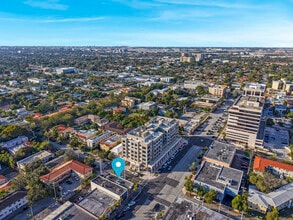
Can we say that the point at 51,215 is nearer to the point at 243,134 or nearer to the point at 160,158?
the point at 160,158

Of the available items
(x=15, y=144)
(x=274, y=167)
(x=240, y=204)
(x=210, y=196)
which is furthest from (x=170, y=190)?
(x=15, y=144)

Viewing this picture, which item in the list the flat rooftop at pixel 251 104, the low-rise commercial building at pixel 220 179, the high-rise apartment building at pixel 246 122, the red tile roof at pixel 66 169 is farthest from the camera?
the flat rooftop at pixel 251 104

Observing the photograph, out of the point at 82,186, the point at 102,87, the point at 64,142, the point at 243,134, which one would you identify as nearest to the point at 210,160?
the point at 243,134

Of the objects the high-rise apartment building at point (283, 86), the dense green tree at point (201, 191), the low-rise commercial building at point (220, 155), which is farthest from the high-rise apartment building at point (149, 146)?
the high-rise apartment building at point (283, 86)

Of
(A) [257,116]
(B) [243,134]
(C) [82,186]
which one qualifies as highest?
(A) [257,116]

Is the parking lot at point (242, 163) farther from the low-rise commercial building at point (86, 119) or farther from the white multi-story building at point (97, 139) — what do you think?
the low-rise commercial building at point (86, 119)

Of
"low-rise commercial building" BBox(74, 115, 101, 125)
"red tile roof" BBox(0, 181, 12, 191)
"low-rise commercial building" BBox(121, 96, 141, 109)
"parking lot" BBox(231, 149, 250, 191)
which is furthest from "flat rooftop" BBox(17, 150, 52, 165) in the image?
"low-rise commercial building" BBox(121, 96, 141, 109)
